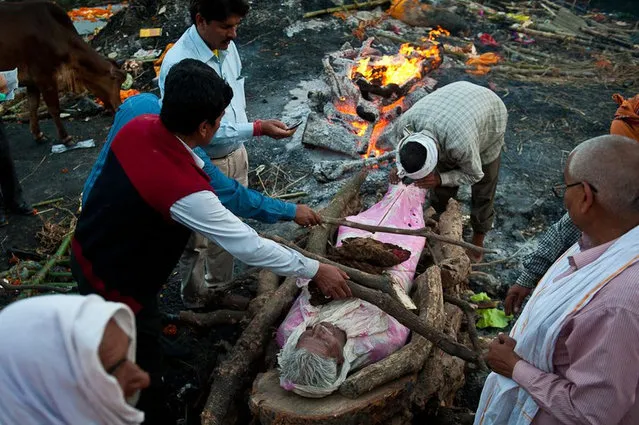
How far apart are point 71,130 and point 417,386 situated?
738cm

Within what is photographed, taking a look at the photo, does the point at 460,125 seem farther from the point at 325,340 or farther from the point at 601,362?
the point at 601,362

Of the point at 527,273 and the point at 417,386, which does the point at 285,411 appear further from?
the point at 527,273

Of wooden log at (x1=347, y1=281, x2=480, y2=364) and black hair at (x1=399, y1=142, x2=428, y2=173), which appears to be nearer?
wooden log at (x1=347, y1=281, x2=480, y2=364)

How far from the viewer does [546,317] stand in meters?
2.32

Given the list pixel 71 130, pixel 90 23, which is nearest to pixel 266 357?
pixel 71 130

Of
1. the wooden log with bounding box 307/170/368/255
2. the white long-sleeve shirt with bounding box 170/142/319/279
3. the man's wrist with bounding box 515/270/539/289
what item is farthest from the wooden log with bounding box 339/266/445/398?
the wooden log with bounding box 307/170/368/255

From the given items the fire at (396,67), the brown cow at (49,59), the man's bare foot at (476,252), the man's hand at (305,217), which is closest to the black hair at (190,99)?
the man's hand at (305,217)

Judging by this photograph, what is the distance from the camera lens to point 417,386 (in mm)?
3250

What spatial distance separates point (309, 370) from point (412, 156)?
2243 millimetres

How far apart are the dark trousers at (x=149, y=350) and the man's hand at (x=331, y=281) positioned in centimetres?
104

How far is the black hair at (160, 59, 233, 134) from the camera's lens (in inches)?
104

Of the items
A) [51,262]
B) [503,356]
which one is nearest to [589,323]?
[503,356]

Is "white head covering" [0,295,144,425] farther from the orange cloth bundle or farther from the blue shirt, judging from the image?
the orange cloth bundle

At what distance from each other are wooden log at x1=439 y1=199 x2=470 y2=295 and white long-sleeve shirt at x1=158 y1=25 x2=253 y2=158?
1.91 m
